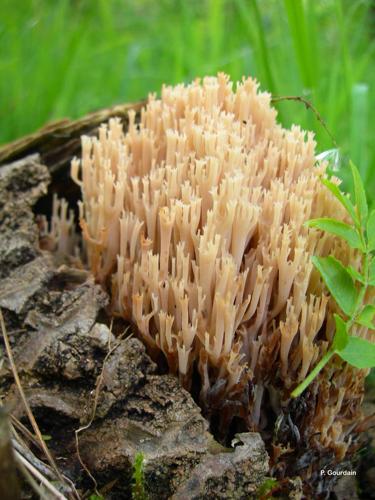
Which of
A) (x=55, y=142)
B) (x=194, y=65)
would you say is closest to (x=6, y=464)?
(x=55, y=142)

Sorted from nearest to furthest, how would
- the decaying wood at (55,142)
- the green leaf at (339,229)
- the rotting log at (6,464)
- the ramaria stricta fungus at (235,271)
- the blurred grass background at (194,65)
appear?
the rotting log at (6,464) < the green leaf at (339,229) < the ramaria stricta fungus at (235,271) < the decaying wood at (55,142) < the blurred grass background at (194,65)

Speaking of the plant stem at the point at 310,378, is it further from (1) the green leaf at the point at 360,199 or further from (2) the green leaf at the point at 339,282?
(1) the green leaf at the point at 360,199

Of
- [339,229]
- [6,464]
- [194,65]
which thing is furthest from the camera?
[194,65]

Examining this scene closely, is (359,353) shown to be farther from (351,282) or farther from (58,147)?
(58,147)

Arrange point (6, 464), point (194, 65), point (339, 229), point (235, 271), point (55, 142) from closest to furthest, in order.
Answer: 1. point (6, 464)
2. point (339, 229)
3. point (235, 271)
4. point (55, 142)
5. point (194, 65)

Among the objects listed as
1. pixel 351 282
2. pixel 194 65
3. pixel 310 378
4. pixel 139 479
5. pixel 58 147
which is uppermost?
pixel 194 65

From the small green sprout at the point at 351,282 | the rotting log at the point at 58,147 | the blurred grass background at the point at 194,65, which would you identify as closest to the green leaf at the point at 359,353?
the small green sprout at the point at 351,282
